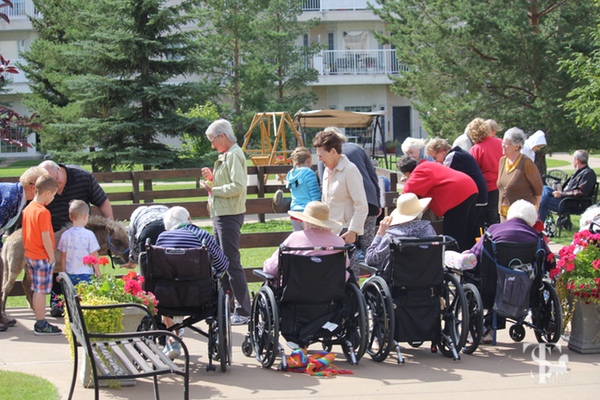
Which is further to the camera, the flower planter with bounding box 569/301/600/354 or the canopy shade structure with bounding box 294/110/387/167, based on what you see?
the canopy shade structure with bounding box 294/110/387/167

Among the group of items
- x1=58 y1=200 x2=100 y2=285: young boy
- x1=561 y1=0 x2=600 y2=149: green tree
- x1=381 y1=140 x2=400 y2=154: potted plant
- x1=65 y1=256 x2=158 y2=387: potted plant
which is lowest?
x1=65 y1=256 x2=158 y2=387: potted plant

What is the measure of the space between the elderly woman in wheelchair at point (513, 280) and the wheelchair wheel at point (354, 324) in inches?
40.5

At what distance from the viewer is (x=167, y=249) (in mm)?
6656

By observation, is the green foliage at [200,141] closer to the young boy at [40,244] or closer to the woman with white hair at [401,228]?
the young boy at [40,244]

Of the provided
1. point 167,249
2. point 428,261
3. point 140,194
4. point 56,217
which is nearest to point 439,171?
point 428,261

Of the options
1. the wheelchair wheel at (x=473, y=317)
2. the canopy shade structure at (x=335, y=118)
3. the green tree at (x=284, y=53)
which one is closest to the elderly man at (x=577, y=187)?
the wheelchair wheel at (x=473, y=317)

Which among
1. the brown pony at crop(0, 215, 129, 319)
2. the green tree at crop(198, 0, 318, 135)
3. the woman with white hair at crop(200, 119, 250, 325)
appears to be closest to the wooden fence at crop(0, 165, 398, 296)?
the woman with white hair at crop(200, 119, 250, 325)

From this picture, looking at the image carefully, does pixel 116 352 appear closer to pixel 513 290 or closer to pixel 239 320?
pixel 239 320

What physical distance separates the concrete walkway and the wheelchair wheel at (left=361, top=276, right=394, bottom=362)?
0.13 m

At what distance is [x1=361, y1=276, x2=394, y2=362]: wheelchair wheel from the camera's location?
21.9 feet

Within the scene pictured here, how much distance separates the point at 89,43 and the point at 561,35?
13.8 metres

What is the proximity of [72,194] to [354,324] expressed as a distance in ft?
11.8

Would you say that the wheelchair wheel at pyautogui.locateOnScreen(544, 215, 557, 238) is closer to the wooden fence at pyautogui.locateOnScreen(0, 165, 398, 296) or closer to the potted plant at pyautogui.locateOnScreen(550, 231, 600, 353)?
the wooden fence at pyautogui.locateOnScreen(0, 165, 398, 296)

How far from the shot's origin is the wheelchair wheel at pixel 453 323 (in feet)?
22.4
